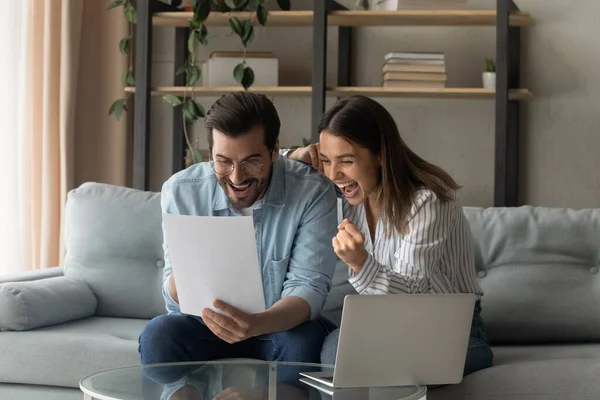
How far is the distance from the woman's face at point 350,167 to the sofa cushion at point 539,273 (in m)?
0.61

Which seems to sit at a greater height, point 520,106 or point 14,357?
point 520,106

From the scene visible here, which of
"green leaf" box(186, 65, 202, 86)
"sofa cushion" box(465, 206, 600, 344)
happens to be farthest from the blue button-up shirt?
"green leaf" box(186, 65, 202, 86)

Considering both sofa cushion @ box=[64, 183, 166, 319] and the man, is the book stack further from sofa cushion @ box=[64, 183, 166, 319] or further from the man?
the man

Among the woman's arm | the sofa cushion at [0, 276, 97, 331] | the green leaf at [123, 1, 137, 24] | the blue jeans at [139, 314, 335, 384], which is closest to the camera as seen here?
the woman's arm

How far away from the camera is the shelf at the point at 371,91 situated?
324 cm

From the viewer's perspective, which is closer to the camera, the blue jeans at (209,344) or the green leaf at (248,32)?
the blue jeans at (209,344)

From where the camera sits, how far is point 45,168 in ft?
11.3

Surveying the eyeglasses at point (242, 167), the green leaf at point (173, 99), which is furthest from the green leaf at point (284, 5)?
the eyeglasses at point (242, 167)

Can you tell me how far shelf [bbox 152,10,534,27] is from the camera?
3199 mm

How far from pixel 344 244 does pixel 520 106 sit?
189 cm

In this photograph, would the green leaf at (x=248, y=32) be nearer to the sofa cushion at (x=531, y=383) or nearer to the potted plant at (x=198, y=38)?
the potted plant at (x=198, y=38)

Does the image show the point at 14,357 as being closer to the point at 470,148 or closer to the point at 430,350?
the point at 430,350

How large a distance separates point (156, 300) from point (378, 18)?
1322 millimetres

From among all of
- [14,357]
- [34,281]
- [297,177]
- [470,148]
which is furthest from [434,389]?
[470,148]
